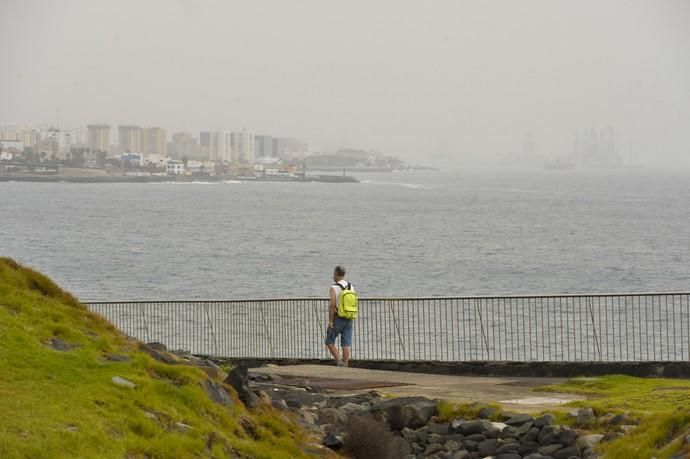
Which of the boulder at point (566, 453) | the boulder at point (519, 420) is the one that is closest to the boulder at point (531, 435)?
the boulder at point (519, 420)

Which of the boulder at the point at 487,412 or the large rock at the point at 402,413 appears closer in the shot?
the large rock at the point at 402,413

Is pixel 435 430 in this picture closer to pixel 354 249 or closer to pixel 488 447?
pixel 488 447

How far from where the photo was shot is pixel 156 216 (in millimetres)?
161000

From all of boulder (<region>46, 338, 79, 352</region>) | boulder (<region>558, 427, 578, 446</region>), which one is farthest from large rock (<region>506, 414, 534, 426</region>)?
boulder (<region>46, 338, 79, 352</region>)

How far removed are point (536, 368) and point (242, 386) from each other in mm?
7388

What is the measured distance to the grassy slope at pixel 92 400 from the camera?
44.7ft

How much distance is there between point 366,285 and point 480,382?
5495 cm

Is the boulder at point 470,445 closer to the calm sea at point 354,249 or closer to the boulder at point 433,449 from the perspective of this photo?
the boulder at point 433,449

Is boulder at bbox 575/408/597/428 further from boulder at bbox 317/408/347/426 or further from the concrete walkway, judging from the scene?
boulder at bbox 317/408/347/426

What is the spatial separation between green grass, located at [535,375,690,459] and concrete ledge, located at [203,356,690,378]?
67 centimetres

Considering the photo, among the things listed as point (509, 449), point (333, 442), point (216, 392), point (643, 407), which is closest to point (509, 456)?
point (509, 449)

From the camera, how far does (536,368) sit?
2355 cm

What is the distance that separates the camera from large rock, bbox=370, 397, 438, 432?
1855 centimetres

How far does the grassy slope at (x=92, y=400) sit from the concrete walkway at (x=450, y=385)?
388cm
